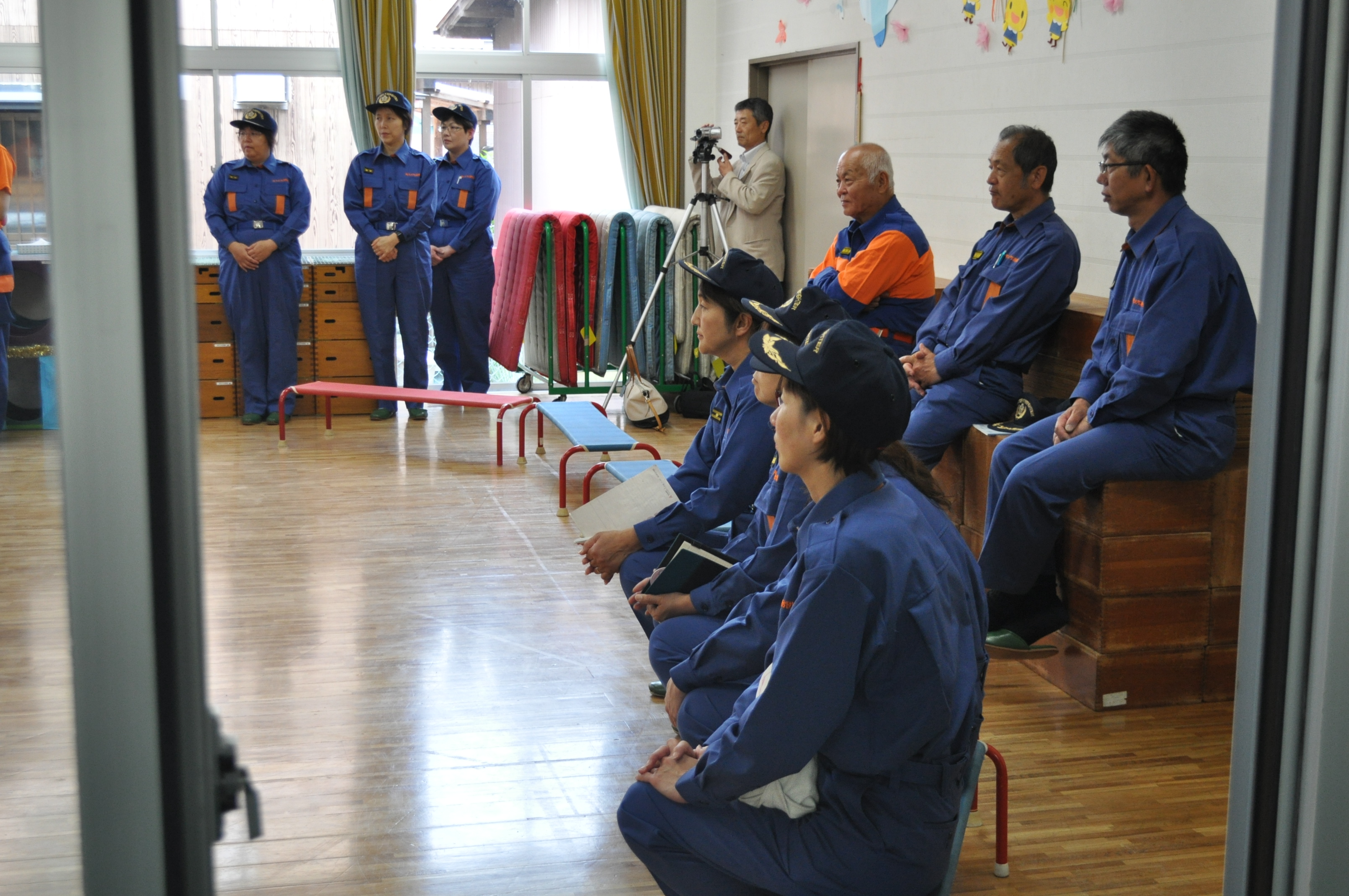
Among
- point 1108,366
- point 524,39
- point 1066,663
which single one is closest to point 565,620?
point 1066,663

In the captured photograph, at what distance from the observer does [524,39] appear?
28.3 ft

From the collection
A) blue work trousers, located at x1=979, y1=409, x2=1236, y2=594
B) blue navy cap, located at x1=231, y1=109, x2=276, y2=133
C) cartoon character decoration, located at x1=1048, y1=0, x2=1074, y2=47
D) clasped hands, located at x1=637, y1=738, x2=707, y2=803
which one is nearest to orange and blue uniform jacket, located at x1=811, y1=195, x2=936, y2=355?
cartoon character decoration, located at x1=1048, y1=0, x2=1074, y2=47

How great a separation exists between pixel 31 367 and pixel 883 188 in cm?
434

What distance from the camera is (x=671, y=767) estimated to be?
205 cm

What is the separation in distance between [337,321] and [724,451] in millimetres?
5037

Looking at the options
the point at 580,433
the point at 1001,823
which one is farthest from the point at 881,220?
the point at 1001,823

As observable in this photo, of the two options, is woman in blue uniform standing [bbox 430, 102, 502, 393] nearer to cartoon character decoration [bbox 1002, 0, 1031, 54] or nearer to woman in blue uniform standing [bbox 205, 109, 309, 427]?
woman in blue uniform standing [bbox 205, 109, 309, 427]

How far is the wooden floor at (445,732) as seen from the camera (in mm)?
961

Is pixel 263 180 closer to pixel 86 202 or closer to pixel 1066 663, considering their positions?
pixel 1066 663

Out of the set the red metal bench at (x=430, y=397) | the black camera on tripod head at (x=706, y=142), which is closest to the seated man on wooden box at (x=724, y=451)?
the red metal bench at (x=430, y=397)

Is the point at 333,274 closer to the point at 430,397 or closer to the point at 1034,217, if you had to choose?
the point at 430,397

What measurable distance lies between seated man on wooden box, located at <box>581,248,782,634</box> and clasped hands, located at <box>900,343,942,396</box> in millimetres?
1157

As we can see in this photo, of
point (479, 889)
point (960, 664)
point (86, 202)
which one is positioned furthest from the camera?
point (479, 889)

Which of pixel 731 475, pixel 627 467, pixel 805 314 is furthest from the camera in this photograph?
pixel 627 467
